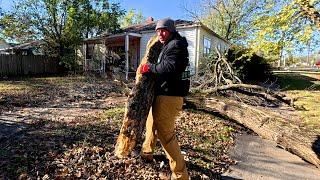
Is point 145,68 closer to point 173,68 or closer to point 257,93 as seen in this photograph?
point 173,68

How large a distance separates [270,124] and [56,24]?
19.5 meters

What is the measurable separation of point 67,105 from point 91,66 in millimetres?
15381

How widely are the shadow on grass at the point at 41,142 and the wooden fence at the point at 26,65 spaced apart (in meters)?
15.5

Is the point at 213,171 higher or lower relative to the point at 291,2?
lower

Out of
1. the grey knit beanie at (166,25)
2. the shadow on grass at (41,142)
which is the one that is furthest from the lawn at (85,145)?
the grey knit beanie at (166,25)

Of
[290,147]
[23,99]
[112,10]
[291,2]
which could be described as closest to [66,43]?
[112,10]

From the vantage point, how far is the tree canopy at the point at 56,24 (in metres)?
21.8

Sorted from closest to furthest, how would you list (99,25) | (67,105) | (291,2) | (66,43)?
(67,105)
(291,2)
(66,43)
(99,25)

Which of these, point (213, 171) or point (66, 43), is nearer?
point (213, 171)

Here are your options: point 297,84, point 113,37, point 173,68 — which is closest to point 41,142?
point 173,68

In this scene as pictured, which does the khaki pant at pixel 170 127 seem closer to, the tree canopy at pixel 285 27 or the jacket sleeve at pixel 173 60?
the jacket sleeve at pixel 173 60

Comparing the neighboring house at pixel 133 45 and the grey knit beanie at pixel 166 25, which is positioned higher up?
the neighboring house at pixel 133 45

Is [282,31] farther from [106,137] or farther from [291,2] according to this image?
[106,137]

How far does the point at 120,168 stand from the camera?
13.6 ft
